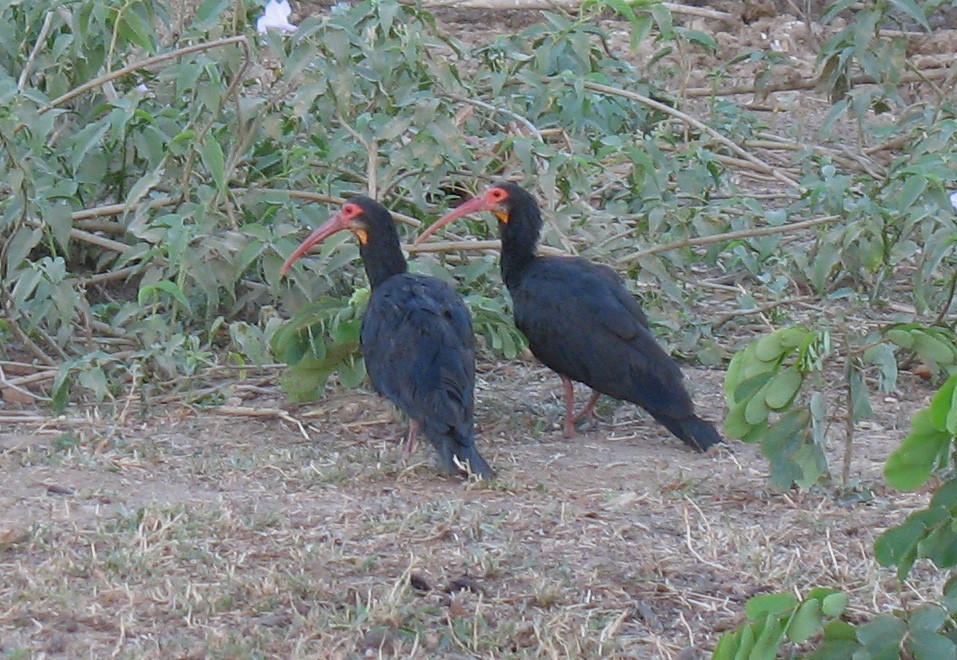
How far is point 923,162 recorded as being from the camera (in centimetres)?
653

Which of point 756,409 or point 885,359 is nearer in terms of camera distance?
point 756,409

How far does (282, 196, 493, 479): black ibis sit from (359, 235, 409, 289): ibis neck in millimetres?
82

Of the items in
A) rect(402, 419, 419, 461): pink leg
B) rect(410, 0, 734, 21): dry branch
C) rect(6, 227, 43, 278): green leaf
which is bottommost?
rect(402, 419, 419, 461): pink leg

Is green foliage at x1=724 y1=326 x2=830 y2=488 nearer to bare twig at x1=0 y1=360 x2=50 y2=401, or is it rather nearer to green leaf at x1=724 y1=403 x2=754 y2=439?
green leaf at x1=724 y1=403 x2=754 y2=439

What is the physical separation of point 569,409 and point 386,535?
1610mm

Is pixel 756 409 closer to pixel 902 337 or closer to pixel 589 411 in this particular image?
pixel 902 337

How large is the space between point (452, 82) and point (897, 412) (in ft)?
7.54

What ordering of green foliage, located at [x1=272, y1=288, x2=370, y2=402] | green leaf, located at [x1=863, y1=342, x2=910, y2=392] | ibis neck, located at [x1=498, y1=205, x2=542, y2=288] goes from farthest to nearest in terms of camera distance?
ibis neck, located at [x1=498, y1=205, x2=542, y2=288] < green foliage, located at [x1=272, y1=288, x2=370, y2=402] < green leaf, located at [x1=863, y1=342, x2=910, y2=392]

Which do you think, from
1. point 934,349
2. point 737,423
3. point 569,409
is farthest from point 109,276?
point 934,349

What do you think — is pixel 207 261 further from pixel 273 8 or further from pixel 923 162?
pixel 923 162

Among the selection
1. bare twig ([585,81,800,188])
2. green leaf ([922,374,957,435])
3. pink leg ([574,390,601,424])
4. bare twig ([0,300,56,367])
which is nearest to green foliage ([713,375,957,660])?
green leaf ([922,374,957,435])

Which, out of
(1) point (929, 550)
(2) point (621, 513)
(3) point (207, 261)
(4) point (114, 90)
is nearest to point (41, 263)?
(3) point (207, 261)

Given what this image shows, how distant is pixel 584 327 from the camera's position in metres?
5.89

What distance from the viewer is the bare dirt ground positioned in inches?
149
